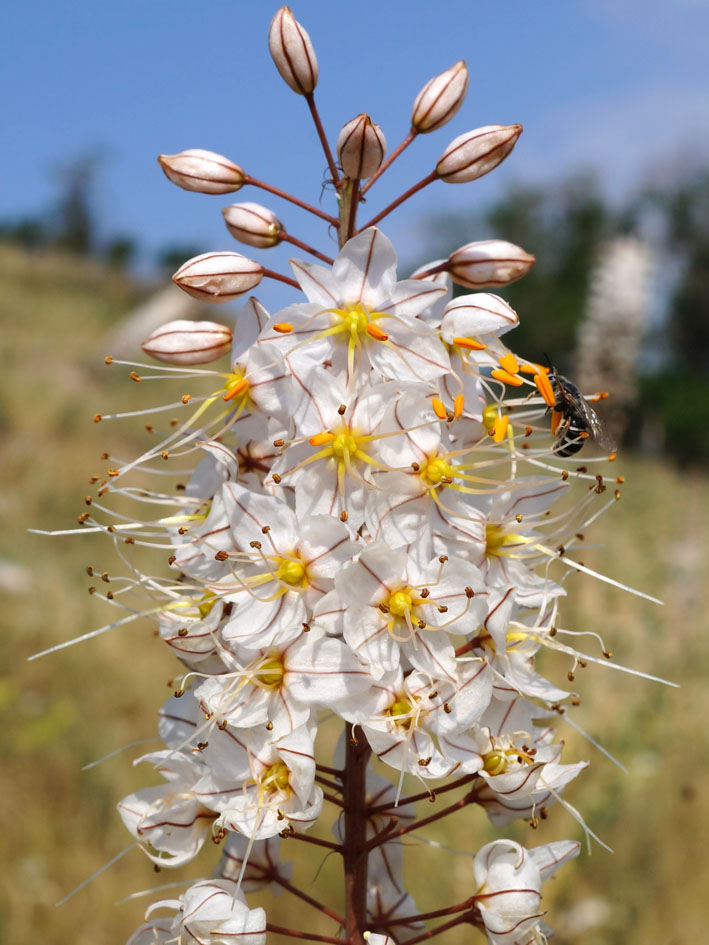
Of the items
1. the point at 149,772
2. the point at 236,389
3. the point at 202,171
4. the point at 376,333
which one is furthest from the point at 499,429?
the point at 149,772

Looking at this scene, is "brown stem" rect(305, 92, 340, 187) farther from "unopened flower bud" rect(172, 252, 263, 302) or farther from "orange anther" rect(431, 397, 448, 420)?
"orange anther" rect(431, 397, 448, 420)

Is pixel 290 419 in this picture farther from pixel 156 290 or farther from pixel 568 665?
pixel 156 290

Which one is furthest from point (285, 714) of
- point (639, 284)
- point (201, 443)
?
point (639, 284)

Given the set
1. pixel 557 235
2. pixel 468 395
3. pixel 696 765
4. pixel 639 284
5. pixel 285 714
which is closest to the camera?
pixel 285 714

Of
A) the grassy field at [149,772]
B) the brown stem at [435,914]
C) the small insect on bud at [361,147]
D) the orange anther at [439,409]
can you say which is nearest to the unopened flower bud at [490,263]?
the small insect on bud at [361,147]

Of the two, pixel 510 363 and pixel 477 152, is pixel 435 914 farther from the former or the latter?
pixel 477 152

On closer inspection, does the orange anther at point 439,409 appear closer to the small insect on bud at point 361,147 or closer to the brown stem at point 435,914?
the small insect on bud at point 361,147
